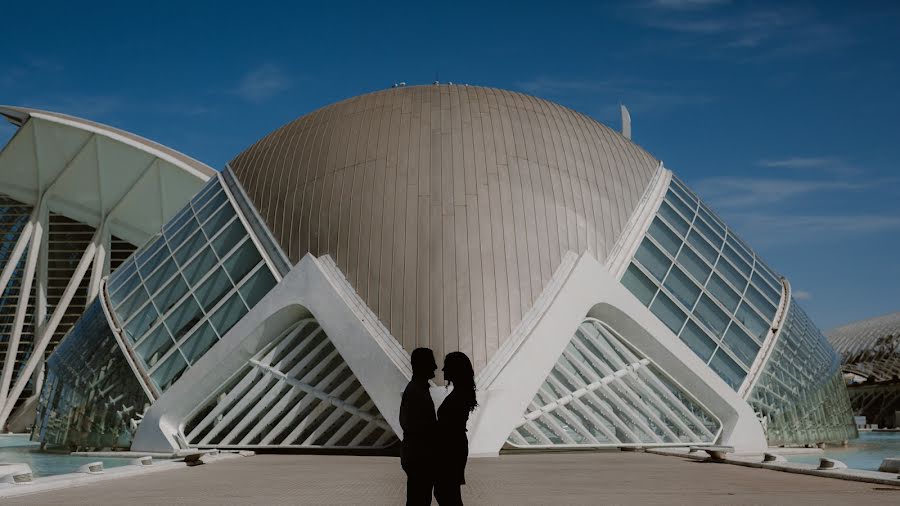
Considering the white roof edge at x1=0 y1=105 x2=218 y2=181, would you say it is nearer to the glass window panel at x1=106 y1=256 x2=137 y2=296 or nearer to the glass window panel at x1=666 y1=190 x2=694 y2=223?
the glass window panel at x1=106 y1=256 x2=137 y2=296

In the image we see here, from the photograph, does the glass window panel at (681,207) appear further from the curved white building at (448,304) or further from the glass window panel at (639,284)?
the glass window panel at (639,284)

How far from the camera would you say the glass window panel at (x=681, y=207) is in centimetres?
2498

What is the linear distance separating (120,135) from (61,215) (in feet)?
24.4

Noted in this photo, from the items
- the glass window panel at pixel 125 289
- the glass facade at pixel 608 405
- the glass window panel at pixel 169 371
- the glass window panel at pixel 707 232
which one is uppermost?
the glass window panel at pixel 707 232

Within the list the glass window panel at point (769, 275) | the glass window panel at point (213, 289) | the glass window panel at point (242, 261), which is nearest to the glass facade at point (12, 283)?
the glass window panel at point (213, 289)

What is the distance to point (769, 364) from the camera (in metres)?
22.1

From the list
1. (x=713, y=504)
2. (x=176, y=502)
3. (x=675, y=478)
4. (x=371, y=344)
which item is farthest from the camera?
(x=371, y=344)

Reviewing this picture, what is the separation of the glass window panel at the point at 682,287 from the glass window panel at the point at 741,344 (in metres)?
1.14

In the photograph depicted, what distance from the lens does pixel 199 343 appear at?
2164 centimetres

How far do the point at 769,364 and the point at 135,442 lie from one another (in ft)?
48.9

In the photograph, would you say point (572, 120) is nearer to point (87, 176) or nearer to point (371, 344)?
point (371, 344)

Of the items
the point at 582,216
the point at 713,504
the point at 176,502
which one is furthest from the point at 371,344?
the point at 713,504

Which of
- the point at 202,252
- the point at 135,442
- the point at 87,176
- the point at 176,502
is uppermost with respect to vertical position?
the point at 87,176

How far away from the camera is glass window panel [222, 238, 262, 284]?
22.6 m
